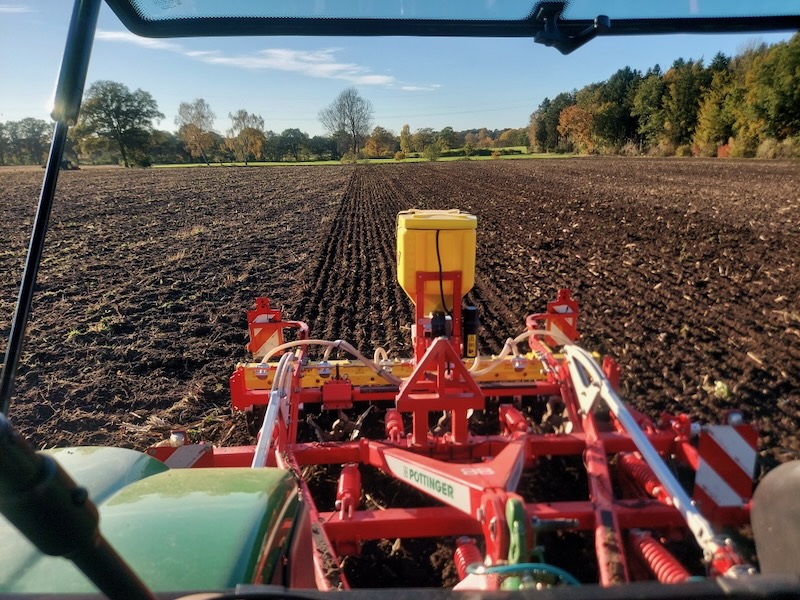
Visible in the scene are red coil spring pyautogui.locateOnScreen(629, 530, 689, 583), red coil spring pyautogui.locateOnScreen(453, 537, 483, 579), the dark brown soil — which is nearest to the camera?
red coil spring pyautogui.locateOnScreen(629, 530, 689, 583)

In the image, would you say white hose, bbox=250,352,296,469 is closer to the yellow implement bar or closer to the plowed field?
the yellow implement bar

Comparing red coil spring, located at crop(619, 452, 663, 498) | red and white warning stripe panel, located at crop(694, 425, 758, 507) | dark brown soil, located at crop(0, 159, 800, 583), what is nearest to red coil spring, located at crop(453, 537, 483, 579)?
dark brown soil, located at crop(0, 159, 800, 583)

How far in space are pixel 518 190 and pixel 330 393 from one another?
73.7ft

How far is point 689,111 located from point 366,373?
6905 centimetres

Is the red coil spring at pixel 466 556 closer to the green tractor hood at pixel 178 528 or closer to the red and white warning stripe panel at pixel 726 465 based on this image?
the red and white warning stripe panel at pixel 726 465

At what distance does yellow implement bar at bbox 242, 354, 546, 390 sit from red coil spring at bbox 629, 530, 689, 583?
181 centimetres

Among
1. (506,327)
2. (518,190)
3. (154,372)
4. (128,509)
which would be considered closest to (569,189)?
(518,190)

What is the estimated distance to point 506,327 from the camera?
23.6 ft

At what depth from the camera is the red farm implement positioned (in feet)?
7.97

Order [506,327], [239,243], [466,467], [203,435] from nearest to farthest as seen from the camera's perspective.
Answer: [466,467] < [203,435] < [506,327] < [239,243]

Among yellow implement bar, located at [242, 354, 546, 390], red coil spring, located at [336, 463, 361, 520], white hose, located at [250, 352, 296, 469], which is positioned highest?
white hose, located at [250, 352, 296, 469]

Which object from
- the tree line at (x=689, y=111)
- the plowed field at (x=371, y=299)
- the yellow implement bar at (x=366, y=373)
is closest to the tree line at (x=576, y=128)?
the tree line at (x=689, y=111)

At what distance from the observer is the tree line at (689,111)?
41.6 metres

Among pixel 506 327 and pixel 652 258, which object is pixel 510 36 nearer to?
pixel 506 327
